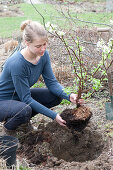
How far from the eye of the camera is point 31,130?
3086 millimetres

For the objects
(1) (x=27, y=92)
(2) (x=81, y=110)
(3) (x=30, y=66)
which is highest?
(3) (x=30, y=66)

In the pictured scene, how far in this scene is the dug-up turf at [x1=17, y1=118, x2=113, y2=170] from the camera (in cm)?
268

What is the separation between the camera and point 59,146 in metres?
2.93

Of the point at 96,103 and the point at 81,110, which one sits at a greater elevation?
the point at 81,110

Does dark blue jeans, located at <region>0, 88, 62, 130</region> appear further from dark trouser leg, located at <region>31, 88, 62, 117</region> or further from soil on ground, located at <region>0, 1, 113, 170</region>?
dark trouser leg, located at <region>31, 88, 62, 117</region>

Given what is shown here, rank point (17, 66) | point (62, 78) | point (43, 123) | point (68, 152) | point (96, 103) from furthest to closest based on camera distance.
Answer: point (62, 78)
point (96, 103)
point (43, 123)
point (68, 152)
point (17, 66)

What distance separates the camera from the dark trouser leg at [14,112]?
276 centimetres

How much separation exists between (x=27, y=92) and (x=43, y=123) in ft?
2.29

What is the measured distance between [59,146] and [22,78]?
95 centimetres

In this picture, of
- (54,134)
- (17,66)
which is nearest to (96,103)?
(54,134)

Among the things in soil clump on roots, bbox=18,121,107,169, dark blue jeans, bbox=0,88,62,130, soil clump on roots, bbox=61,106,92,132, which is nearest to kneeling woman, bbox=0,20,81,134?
dark blue jeans, bbox=0,88,62,130

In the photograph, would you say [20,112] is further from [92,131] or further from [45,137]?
[92,131]

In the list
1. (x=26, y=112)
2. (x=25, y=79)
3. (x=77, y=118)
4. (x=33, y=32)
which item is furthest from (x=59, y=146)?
(x=33, y=32)

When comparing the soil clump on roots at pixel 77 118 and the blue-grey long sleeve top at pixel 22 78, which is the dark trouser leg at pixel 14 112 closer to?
the blue-grey long sleeve top at pixel 22 78
